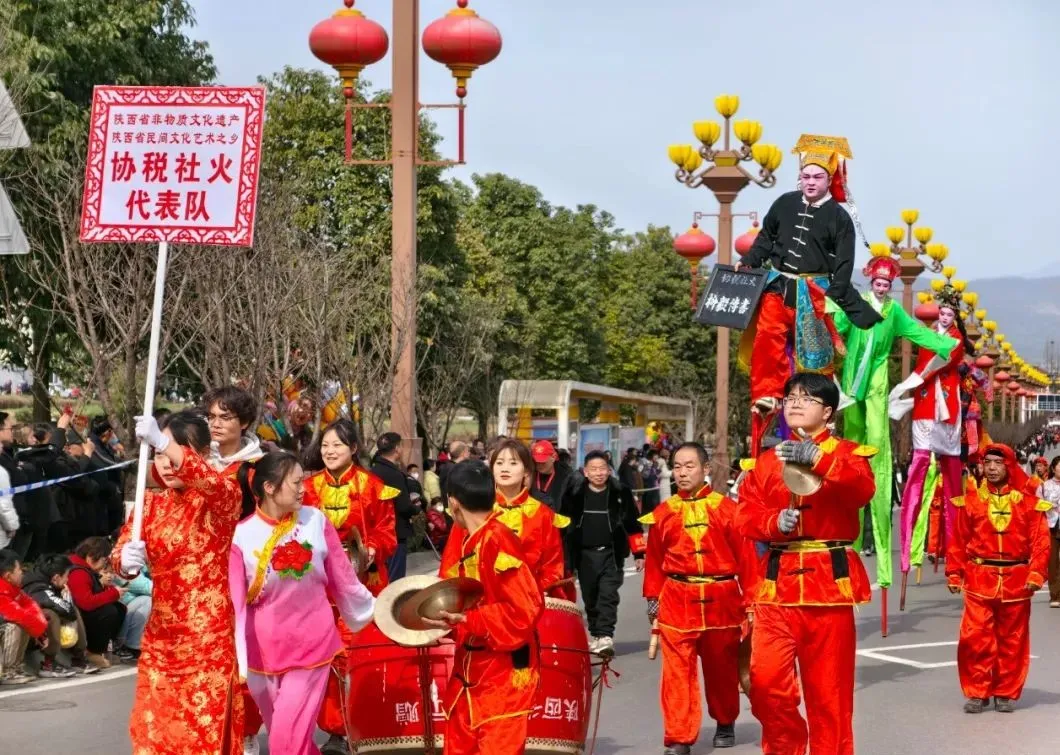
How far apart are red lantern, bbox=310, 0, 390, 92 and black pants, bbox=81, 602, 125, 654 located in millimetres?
7634

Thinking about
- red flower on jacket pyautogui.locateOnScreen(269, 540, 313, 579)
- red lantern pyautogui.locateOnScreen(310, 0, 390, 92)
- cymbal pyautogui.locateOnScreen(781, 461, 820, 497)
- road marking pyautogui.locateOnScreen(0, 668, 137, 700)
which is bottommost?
road marking pyautogui.locateOnScreen(0, 668, 137, 700)

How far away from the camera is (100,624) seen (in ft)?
45.3

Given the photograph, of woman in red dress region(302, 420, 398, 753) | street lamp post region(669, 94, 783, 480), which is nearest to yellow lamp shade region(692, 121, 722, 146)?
street lamp post region(669, 94, 783, 480)

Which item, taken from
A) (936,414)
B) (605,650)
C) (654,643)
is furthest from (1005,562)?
(936,414)

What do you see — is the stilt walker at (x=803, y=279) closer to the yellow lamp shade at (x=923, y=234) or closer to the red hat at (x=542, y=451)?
the red hat at (x=542, y=451)

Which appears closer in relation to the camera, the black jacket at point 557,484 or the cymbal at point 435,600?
the cymbal at point 435,600

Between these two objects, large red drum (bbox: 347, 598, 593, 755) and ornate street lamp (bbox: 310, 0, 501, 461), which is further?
ornate street lamp (bbox: 310, 0, 501, 461)

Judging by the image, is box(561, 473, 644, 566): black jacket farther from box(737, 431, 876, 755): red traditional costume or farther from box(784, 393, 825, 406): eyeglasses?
box(784, 393, 825, 406): eyeglasses

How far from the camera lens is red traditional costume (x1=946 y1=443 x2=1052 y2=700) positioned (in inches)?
461

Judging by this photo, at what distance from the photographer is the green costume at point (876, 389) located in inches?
523

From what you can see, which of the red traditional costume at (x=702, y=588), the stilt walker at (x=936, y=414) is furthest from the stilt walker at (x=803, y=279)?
the stilt walker at (x=936, y=414)

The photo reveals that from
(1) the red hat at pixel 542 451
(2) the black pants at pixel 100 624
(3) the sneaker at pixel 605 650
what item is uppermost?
(1) the red hat at pixel 542 451

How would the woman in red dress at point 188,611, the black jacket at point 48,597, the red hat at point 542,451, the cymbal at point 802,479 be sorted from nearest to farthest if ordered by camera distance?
the woman in red dress at point 188,611, the cymbal at point 802,479, the black jacket at point 48,597, the red hat at point 542,451

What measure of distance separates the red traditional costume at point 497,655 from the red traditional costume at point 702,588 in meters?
3.15
